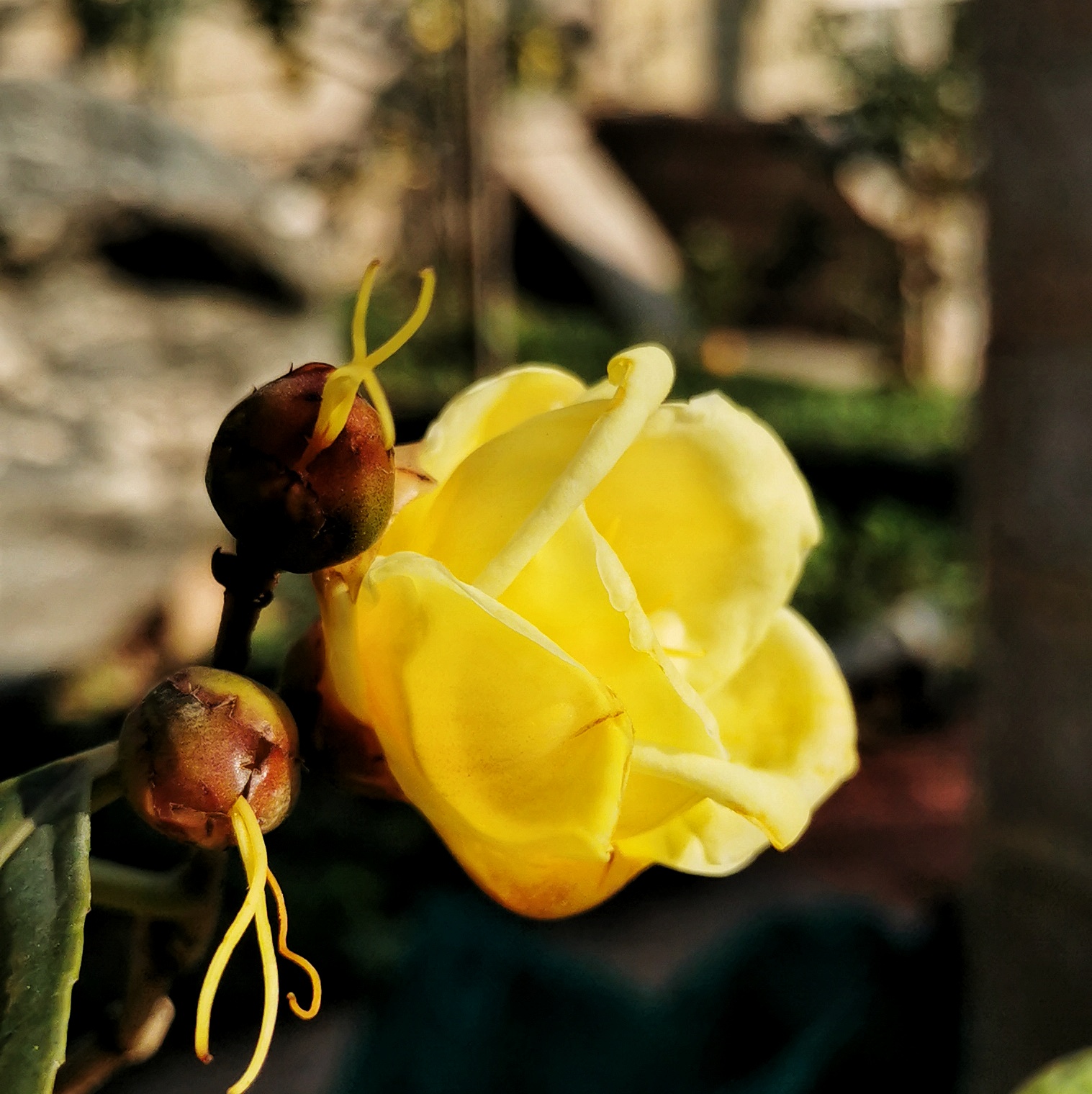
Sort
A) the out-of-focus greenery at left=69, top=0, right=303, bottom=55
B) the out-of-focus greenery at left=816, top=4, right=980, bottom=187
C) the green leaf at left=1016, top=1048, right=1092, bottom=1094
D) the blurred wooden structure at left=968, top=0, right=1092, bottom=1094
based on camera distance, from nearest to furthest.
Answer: the green leaf at left=1016, top=1048, right=1092, bottom=1094 → the blurred wooden structure at left=968, top=0, right=1092, bottom=1094 → the out-of-focus greenery at left=69, top=0, right=303, bottom=55 → the out-of-focus greenery at left=816, top=4, right=980, bottom=187

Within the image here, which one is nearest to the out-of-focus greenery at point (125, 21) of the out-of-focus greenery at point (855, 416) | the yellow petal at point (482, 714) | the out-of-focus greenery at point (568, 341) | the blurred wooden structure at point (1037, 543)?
the out-of-focus greenery at point (568, 341)

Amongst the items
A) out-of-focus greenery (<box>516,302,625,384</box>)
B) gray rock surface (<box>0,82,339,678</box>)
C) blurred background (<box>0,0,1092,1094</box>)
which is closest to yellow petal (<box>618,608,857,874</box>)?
blurred background (<box>0,0,1092,1094</box>)

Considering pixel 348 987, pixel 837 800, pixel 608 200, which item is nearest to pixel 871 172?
pixel 608 200

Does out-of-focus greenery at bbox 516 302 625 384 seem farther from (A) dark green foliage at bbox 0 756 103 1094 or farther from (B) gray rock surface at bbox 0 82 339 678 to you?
(A) dark green foliage at bbox 0 756 103 1094

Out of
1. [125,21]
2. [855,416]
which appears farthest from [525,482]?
[855,416]

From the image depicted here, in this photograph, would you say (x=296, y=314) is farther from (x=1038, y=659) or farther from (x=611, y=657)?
(x=611, y=657)

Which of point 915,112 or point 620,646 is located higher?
point 620,646

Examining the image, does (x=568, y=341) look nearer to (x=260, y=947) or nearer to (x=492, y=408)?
(x=492, y=408)

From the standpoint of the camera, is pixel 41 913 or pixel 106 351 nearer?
pixel 41 913
